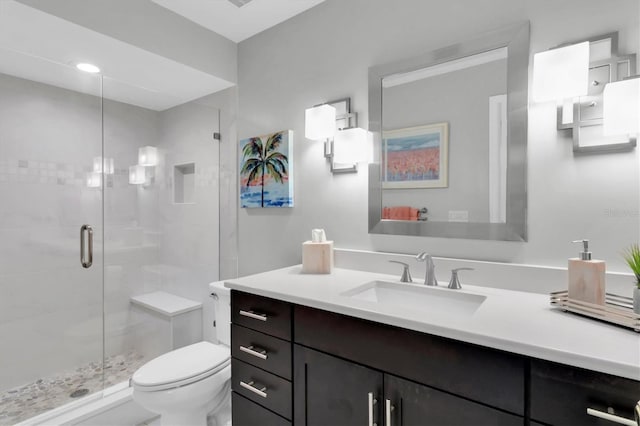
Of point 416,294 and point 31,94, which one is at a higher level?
point 31,94

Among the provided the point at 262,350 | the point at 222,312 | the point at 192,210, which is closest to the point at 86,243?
the point at 192,210

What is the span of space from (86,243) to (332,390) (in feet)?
5.97

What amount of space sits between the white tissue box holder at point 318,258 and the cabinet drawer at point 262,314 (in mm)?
358

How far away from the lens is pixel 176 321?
224 centimetres

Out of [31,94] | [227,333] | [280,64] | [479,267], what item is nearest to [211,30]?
[280,64]

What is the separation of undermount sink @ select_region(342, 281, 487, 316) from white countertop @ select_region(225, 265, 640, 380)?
37 millimetres

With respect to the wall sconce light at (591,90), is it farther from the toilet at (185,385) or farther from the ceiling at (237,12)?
the toilet at (185,385)

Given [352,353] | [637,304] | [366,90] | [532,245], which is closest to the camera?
[637,304]

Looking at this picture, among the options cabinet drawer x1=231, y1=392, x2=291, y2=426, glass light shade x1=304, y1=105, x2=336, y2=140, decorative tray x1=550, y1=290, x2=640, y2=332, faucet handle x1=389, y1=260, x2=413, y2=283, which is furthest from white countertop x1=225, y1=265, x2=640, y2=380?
glass light shade x1=304, y1=105, x2=336, y2=140

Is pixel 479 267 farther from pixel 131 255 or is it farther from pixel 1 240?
pixel 1 240

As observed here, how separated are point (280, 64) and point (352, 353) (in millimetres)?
1744

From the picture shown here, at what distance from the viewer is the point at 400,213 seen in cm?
157

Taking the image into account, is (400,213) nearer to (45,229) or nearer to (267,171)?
(267,171)

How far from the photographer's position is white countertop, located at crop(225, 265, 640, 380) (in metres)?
0.71
